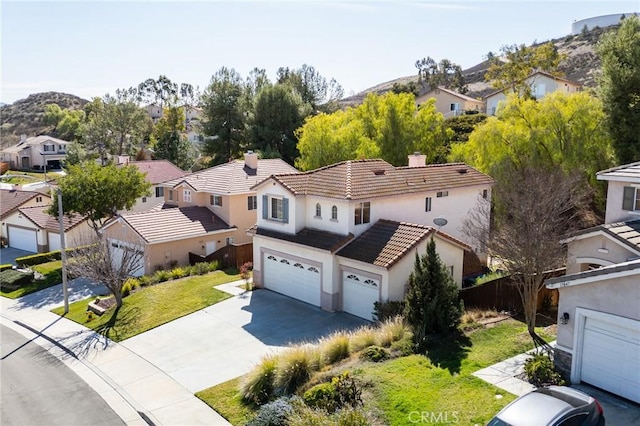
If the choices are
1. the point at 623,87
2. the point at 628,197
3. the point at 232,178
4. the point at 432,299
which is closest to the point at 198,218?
the point at 232,178

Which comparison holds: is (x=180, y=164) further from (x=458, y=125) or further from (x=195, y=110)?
(x=195, y=110)

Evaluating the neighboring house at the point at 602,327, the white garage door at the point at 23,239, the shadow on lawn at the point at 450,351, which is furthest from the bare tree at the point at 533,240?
the white garage door at the point at 23,239

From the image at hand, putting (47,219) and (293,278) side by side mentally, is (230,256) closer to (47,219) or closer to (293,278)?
(293,278)

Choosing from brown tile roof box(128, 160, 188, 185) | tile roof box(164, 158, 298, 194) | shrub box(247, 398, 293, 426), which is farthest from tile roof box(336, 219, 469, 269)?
brown tile roof box(128, 160, 188, 185)

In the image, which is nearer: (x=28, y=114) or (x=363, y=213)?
(x=363, y=213)

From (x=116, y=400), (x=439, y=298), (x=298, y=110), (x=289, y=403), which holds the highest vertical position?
(x=298, y=110)

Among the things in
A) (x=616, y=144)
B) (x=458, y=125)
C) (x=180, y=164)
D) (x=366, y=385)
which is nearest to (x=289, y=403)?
(x=366, y=385)
